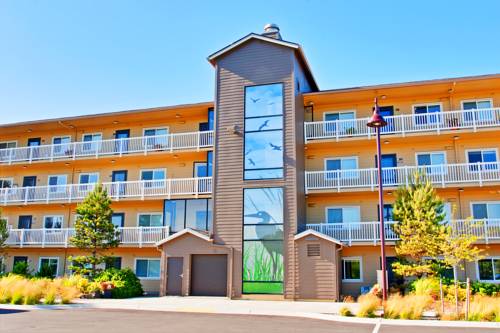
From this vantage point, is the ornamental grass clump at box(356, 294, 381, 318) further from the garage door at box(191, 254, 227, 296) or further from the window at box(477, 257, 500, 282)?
the window at box(477, 257, 500, 282)

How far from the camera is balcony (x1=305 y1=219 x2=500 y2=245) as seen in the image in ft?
75.1

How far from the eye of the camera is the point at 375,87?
25.6 meters

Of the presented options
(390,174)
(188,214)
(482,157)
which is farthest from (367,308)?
(188,214)

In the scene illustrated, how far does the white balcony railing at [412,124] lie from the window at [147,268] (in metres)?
11.6

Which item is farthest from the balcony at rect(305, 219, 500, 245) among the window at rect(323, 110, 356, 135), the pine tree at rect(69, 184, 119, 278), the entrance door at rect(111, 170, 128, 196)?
the entrance door at rect(111, 170, 128, 196)

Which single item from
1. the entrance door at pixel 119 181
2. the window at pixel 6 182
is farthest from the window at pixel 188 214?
the window at pixel 6 182

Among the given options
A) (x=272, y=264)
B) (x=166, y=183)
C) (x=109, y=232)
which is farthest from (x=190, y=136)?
(x=272, y=264)

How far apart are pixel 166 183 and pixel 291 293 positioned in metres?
10.1

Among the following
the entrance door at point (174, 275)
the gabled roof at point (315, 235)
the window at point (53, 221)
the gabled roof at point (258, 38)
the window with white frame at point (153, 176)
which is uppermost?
the gabled roof at point (258, 38)

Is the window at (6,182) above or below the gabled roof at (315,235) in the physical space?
above

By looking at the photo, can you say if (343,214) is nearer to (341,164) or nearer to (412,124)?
(341,164)

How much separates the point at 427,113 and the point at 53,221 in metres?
24.2

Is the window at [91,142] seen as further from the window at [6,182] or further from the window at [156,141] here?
the window at [6,182]

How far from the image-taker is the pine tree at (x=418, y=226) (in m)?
21.1
